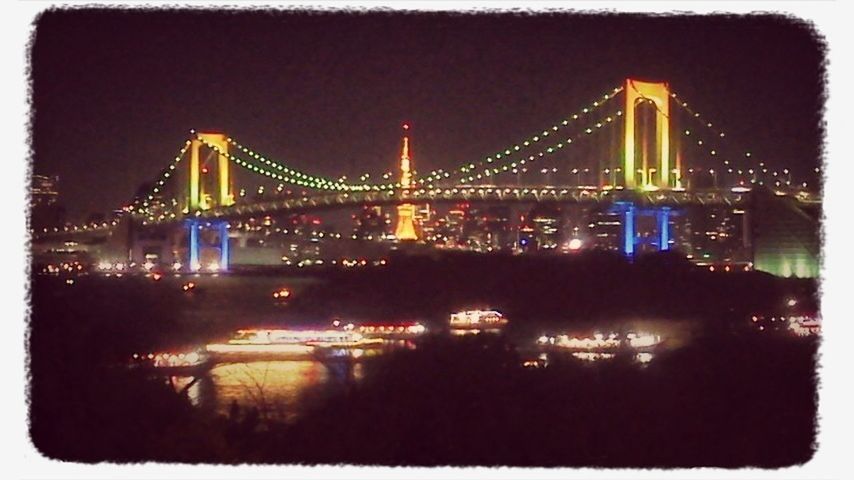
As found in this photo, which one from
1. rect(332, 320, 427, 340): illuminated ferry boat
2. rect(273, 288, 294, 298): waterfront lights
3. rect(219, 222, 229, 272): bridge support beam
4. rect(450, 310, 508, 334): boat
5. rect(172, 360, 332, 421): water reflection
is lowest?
rect(172, 360, 332, 421): water reflection

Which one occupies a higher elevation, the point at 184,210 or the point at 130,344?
the point at 184,210

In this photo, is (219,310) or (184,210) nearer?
(219,310)

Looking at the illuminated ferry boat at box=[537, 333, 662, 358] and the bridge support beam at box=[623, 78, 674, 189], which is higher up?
the bridge support beam at box=[623, 78, 674, 189]

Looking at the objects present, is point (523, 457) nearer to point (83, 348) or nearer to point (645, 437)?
point (645, 437)

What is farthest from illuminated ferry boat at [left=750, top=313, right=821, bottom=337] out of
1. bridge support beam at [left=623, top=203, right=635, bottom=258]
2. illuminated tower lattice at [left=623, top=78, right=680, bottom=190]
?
illuminated tower lattice at [left=623, top=78, right=680, bottom=190]

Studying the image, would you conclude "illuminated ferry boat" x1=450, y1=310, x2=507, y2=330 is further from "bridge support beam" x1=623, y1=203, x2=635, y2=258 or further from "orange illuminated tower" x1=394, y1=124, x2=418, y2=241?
"orange illuminated tower" x1=394, y1=124, x2=418, y2=241

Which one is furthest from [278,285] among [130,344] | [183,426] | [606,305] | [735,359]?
[183,426]

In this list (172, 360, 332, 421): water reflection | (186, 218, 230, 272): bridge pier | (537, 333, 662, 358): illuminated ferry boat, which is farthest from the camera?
(186, 218, 230, 272): bridge pier

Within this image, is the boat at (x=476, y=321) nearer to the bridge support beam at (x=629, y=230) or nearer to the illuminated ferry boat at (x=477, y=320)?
the illuminated ferry boat at (x=477, y=320)
